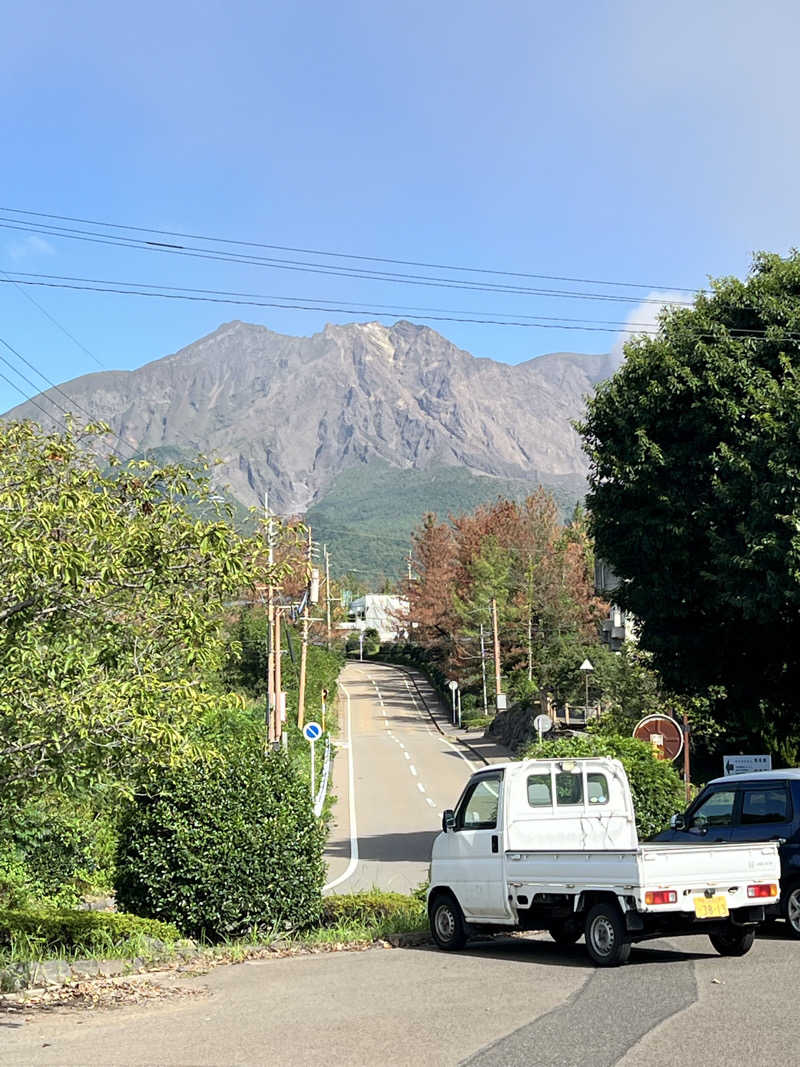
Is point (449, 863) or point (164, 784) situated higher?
point (164, 784)

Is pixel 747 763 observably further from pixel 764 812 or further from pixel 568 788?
pixel 568 788

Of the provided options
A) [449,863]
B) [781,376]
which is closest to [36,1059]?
[449,863]

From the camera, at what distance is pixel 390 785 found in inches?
1928

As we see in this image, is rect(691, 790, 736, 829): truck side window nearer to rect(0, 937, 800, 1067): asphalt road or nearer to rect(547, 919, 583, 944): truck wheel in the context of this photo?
rect(547, 919, 583, 944): truck wheel

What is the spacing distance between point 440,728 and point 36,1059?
69.0 meters

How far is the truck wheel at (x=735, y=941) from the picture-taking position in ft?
40.4

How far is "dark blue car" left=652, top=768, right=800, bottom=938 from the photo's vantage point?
13.9 metres

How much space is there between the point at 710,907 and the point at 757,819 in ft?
12.4

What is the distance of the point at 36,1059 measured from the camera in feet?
26.0

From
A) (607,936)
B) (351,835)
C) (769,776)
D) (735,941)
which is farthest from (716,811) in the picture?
(351,835)

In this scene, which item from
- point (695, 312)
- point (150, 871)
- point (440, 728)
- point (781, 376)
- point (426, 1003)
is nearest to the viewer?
point (426, 1003)

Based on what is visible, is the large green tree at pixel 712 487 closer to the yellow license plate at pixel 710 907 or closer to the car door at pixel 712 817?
the car door at pixel 712 817

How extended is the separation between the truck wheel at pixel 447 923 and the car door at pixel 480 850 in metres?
0.18

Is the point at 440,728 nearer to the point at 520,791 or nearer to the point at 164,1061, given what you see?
the point at 520,791
